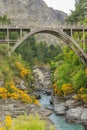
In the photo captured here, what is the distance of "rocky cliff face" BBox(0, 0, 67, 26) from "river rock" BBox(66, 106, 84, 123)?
292 feet

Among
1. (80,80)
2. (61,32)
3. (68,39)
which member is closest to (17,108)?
(80,80)

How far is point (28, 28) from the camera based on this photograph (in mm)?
49625

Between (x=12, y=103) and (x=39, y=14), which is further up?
(x=39, y=14)

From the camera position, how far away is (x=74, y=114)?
4341 cm

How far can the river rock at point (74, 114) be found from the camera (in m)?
42.5

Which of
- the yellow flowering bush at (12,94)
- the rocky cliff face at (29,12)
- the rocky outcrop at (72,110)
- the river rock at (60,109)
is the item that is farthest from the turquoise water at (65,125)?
the rocky cliff face at (29,12)

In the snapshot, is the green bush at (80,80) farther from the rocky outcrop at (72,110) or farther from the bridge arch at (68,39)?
the bridge arch at (68,39)

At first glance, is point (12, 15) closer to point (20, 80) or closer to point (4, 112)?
point (20, 80)

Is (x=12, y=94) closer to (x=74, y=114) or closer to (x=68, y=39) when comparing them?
(x=74, y=114)

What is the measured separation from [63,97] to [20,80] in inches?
273

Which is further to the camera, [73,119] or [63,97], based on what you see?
[63,97]

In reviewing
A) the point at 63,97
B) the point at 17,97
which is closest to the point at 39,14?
the point at 63,97

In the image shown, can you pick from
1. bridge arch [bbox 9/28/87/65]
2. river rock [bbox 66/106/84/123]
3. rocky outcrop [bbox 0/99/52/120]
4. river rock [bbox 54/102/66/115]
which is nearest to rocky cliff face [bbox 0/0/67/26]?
bridge arch [bbox 9/28/87/65]

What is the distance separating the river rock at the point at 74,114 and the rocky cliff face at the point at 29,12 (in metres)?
89.0
